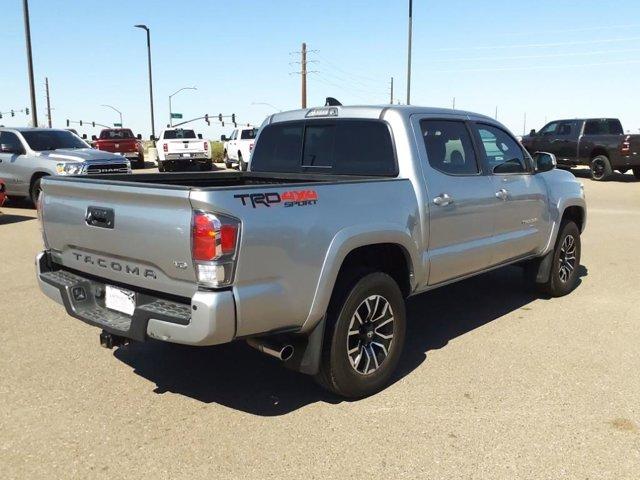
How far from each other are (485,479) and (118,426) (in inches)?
81.4

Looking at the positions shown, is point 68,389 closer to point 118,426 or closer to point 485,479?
point 118,426

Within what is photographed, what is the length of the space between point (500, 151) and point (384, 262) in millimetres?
1969

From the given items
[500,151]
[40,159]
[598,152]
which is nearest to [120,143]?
[40,159]

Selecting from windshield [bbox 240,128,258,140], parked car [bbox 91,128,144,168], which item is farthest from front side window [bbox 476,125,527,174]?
parked car [bbox 91,128,144,168]

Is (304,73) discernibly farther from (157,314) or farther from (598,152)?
(157,314)

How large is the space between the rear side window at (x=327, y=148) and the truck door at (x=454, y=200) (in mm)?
285

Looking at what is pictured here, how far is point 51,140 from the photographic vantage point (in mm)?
13297

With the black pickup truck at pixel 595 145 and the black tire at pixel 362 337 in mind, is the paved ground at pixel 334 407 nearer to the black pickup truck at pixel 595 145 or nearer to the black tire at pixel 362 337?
the black tire at pixel 362 337

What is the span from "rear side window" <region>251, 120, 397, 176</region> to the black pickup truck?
18.2 meters

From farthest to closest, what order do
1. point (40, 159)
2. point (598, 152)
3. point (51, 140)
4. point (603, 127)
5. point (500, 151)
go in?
point (603, 127), point (598, 152), point (51, 140), point (40, 159), point (500, 151)

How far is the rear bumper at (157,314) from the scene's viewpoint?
3008 millimetres

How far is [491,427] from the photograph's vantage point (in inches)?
137

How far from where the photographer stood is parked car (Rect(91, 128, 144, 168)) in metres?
24.8

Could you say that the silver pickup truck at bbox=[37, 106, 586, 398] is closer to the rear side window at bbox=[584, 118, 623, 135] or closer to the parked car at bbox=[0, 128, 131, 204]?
the parked car at bbox=[0, 128, 131, 204]
